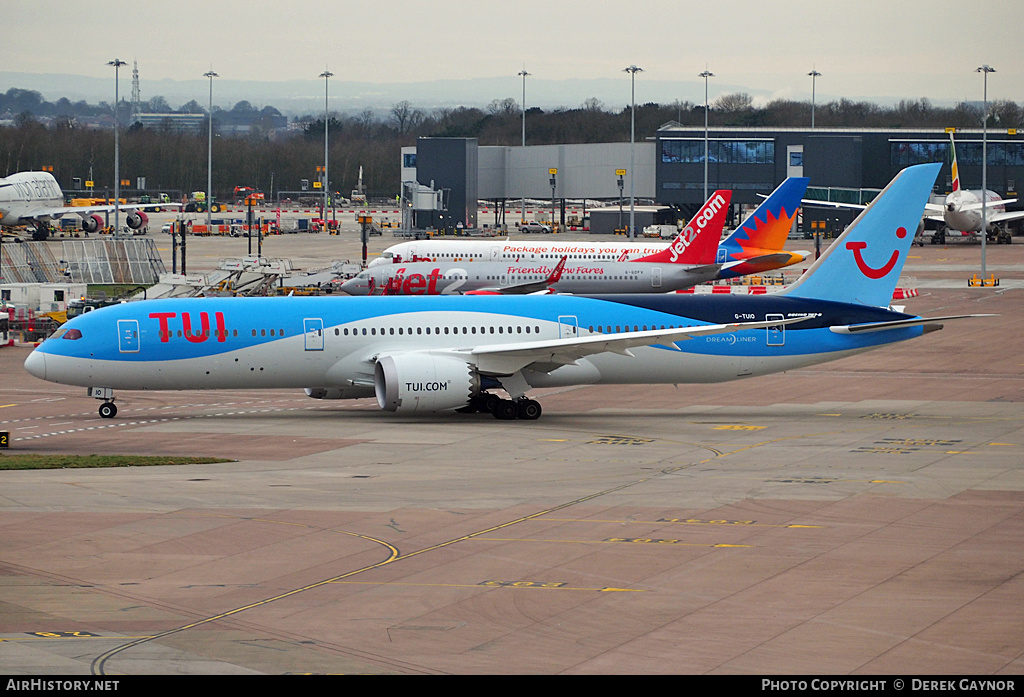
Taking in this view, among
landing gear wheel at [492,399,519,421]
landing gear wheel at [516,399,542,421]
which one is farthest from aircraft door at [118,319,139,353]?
landing gear wheel at [516,399,542,421]

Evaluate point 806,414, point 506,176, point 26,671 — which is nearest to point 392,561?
point 26,671

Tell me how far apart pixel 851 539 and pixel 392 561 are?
857 centimetres

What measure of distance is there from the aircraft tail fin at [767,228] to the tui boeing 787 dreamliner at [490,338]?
33292 mm

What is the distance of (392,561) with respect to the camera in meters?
22.6

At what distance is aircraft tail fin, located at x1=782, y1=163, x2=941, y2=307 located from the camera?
142 ft

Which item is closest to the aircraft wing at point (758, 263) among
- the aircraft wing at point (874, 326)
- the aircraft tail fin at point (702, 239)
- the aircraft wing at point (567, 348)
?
the aircraft tail fin at point (702, 239)

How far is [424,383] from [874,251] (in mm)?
16158

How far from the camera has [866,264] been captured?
43.4 meters

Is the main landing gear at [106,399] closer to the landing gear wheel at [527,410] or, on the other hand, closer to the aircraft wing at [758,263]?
the landing gear wheel at [527,410]

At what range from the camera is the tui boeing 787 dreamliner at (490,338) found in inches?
1581

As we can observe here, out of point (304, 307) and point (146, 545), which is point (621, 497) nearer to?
point (146, 545)

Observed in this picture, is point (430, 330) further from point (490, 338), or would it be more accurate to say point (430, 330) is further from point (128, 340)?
point (128, 340)

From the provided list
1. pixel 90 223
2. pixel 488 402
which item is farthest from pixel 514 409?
pixel 90 223

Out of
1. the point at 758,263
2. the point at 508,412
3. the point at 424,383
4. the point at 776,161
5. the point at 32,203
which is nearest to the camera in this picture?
the point at 424,383
